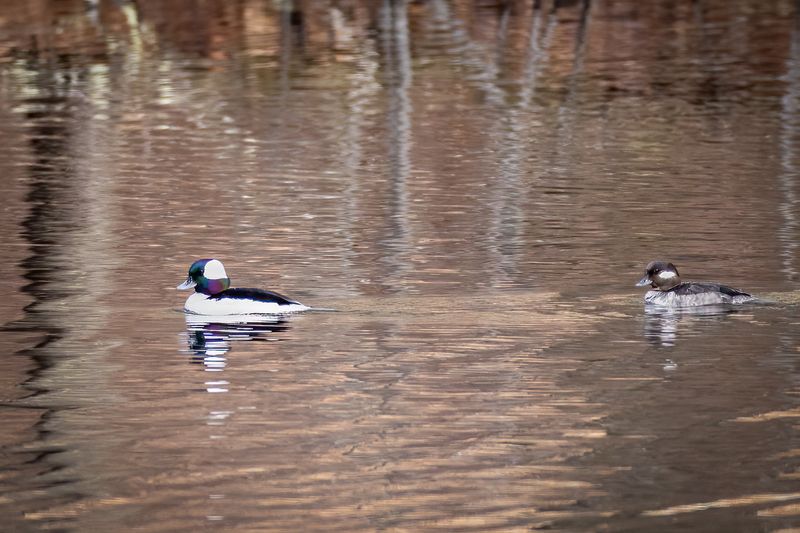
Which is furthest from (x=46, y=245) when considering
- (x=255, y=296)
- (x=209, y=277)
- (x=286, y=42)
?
(x=286, y=42)

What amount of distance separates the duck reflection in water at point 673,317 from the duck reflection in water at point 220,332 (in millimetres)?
Answer: 2714

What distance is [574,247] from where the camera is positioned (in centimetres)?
1784

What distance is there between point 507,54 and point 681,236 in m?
22.2

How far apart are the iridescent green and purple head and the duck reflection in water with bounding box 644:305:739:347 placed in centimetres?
330

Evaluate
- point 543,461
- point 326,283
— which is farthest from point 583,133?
point 543,461

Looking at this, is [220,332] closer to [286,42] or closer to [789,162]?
[789,162]

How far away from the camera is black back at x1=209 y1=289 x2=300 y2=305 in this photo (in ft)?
47.1

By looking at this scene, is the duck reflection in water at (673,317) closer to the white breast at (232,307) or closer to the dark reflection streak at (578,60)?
the white breast at (232,307)

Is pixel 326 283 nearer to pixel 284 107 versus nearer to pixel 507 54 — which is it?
pixel 284 107

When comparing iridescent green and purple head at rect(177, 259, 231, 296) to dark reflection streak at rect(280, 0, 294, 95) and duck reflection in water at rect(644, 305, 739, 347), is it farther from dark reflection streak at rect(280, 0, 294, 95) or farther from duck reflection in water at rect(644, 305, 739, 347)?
dark reflection streak at rect(280, 0, 294, 95)

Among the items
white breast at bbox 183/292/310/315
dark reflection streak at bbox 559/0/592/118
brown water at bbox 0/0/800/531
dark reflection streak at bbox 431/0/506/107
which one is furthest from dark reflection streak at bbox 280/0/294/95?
white breast at bbox 183/292/310/315

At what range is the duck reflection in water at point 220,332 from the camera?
13.3 m

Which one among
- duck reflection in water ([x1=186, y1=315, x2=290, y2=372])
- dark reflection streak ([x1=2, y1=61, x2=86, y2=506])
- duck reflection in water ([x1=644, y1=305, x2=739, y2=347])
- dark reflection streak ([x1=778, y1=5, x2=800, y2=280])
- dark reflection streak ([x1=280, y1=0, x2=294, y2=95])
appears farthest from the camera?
dark reflection streak ([x1=280, y1=0, x2=294, y2=95])

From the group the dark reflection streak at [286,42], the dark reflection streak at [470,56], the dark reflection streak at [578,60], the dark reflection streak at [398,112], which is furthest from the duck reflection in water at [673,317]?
the dark reflection streak at [286,42]
